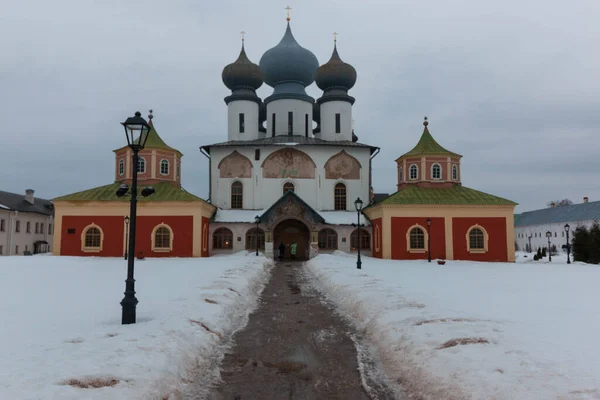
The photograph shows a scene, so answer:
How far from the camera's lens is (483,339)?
643 centimetres

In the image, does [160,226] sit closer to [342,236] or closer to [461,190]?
[342,236]

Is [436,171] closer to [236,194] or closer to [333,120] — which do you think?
[333,120]

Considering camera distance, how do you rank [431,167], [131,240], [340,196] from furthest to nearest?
[340,196]
[431,167]
[131,240]

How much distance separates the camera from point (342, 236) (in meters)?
33.0

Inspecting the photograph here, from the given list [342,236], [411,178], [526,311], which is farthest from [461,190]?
[526,311]

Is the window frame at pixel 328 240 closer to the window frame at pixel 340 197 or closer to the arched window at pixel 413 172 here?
the window frame at pixel 340 197

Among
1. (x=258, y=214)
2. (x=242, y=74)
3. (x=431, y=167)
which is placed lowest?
(x=258, y=214)

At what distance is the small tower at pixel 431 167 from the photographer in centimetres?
3228

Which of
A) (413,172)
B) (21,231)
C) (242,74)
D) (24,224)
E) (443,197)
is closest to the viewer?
(443,197)

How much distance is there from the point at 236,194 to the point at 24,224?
25.7 meters

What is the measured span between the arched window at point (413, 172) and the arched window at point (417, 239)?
4.76 metres

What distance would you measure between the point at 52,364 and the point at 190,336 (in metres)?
2.27

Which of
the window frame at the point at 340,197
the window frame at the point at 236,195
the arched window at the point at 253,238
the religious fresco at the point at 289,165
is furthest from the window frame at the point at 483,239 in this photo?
the window frame at the point at 236,195

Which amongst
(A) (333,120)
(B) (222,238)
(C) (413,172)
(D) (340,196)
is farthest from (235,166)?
(C) (413,172)
